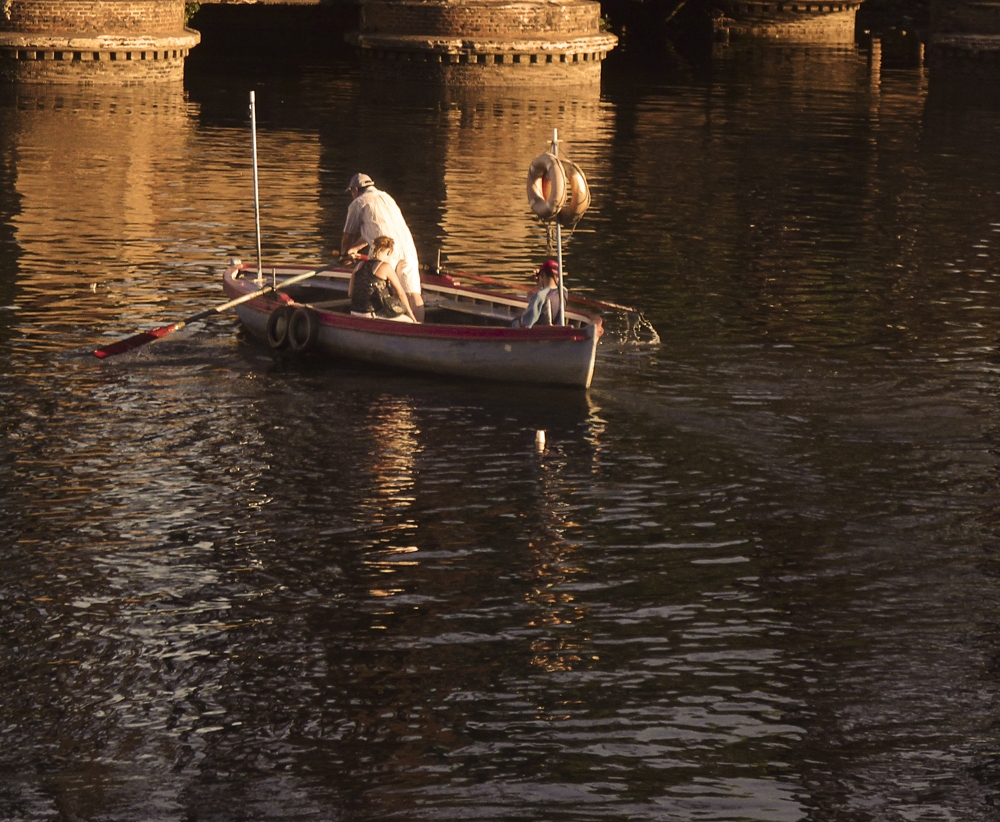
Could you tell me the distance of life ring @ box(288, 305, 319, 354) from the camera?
19.2 m

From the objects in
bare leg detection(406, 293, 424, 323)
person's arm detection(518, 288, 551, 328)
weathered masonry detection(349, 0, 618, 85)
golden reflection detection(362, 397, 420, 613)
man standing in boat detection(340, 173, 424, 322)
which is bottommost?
golden reflection detection(362, 397, 420, 613)

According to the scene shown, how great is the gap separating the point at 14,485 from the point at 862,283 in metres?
12.5

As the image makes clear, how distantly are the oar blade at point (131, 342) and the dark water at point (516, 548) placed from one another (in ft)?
0.90

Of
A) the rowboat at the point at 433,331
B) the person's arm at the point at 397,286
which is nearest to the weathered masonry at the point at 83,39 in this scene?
the rowboat at the point at 433,331

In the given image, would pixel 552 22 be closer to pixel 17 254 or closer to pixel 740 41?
pixel 740 41

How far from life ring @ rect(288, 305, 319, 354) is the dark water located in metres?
0.27

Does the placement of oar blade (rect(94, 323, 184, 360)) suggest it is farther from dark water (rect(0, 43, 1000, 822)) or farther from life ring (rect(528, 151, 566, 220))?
life ring (rect(528, 151, 566, 220))

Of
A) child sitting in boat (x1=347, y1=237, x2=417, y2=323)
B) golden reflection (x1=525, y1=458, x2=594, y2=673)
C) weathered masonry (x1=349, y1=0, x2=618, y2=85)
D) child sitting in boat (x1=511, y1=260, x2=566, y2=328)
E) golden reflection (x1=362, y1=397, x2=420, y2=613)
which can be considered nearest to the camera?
golden reflection (x1=525, y1=458, x2=594, y2=673)

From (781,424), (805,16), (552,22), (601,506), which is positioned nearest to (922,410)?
(781,424)

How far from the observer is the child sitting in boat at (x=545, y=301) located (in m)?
18.3

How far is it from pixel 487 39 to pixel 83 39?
1009cm

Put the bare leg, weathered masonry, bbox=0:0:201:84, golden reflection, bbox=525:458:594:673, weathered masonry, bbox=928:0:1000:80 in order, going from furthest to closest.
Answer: weathered masonry, bbox=928:0:1000:80 → weathered masonry, bbox=0:0:201:84 → the bare leg → golden reflection, bbox=525:458:594:673

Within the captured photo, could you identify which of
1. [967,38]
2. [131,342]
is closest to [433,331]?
[131,342]

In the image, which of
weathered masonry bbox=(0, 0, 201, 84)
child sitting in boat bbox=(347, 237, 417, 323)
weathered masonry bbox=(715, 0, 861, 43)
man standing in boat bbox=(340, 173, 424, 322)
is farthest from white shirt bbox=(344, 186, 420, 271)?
weathered masonry bbox=(715, 0, 861, 43)
